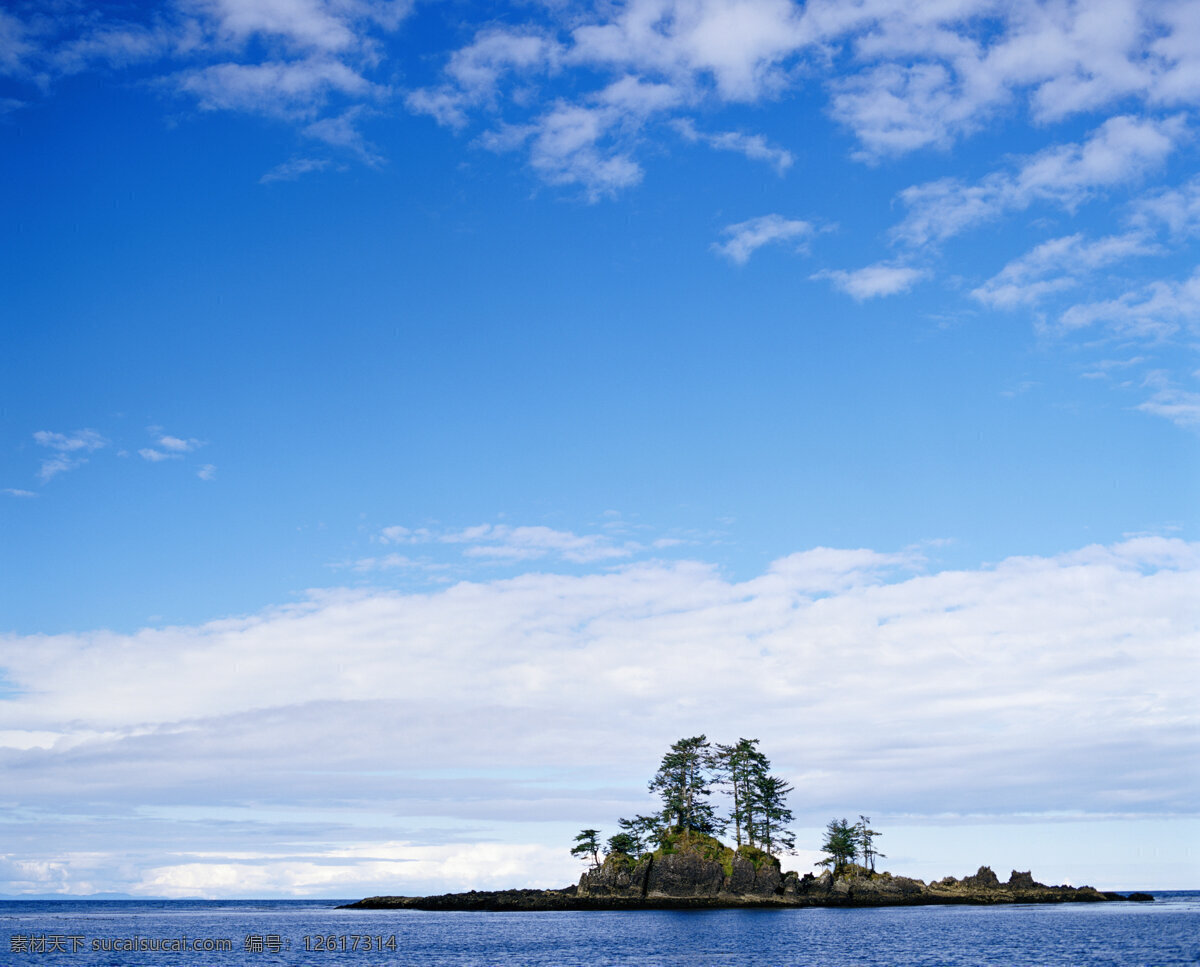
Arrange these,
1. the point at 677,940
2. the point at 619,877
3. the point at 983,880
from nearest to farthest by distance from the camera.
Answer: the point at 677,940
the point at 619,877
the point at 983,880

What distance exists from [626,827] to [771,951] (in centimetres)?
5653

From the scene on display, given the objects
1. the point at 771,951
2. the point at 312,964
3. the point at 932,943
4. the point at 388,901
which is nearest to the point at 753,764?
the point at 932,943

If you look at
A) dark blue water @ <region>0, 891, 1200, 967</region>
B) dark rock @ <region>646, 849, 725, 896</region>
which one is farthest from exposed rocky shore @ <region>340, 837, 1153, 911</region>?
dark blue water @ <region>0, 891, 1200, 967</region>

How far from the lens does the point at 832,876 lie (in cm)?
13875

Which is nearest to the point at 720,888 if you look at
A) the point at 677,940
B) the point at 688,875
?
the point at 688,875

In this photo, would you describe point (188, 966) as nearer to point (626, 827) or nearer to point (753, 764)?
point (626, 827)

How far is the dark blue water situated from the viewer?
7312 cm

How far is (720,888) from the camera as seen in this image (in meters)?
125

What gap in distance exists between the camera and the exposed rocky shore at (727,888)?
124938 mm

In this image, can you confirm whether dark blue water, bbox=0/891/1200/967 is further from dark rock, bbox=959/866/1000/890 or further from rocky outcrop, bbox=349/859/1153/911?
dark rock, bbox=959/866/1000/890

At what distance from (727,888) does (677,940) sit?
140 ft

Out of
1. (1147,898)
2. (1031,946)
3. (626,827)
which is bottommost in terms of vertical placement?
(1147,898)

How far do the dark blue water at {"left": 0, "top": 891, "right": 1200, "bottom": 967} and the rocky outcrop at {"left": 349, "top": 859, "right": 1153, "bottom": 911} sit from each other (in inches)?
207

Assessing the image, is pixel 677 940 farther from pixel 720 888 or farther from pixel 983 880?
pixel 983 880
